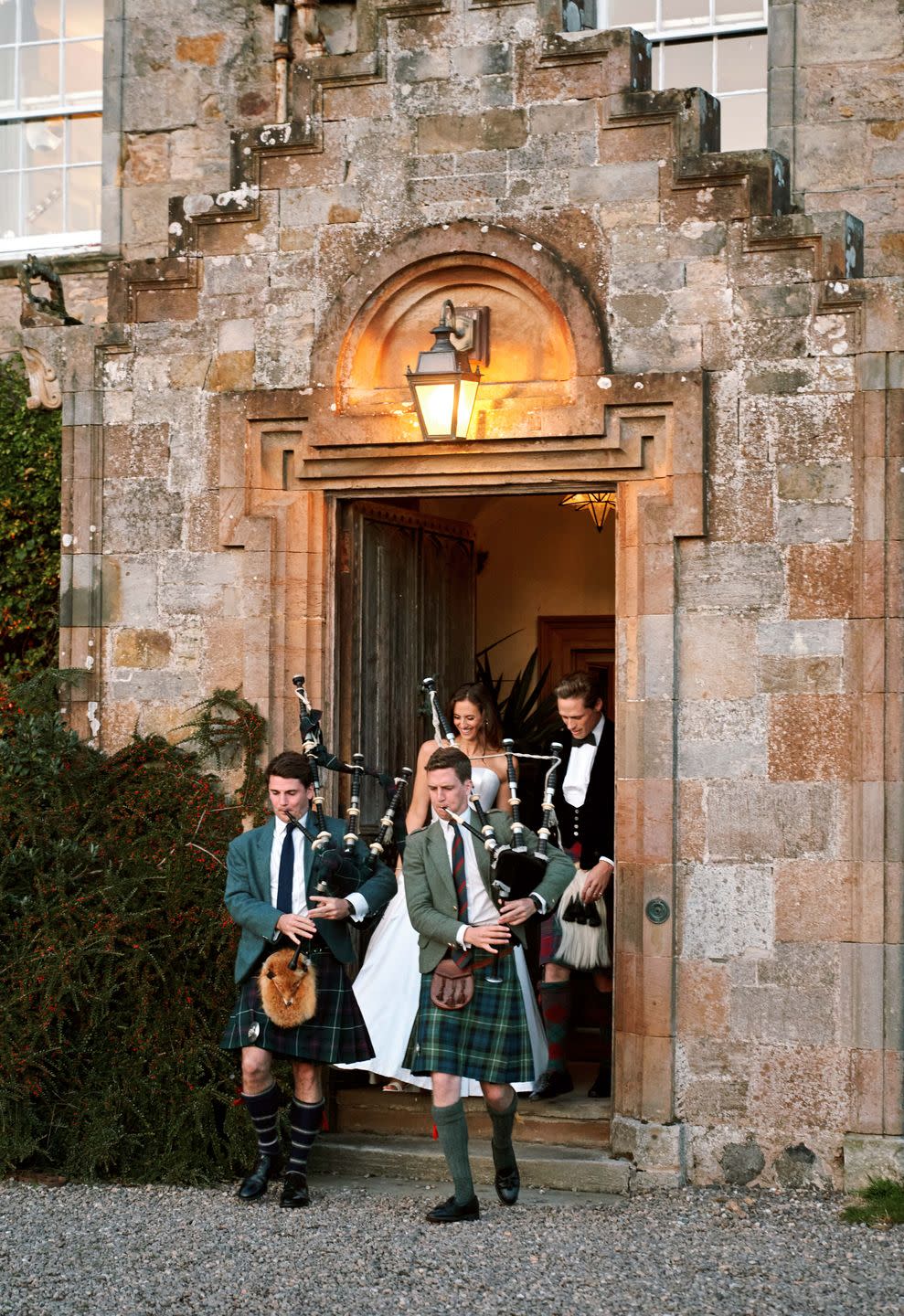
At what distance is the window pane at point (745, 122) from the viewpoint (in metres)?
9.72

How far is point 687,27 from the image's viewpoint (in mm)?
9938

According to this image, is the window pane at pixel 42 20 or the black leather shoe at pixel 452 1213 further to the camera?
the window pane at pixel 42 20

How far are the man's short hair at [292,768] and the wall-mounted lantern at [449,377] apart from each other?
1.64 metres

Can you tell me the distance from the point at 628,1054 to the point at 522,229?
3590 millimetres

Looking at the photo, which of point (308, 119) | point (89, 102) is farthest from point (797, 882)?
point (89, 102)

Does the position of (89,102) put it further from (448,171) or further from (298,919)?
(298,919)

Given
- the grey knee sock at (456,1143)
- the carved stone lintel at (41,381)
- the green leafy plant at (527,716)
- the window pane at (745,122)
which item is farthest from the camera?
the carved stone lintel at (41,381)

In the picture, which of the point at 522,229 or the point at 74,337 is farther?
the point at 74,337

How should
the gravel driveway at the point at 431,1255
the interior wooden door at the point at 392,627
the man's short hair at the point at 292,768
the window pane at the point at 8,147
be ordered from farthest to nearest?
1. the window pane at the point at 8,147
2. the interior wooden door at the point at 392,627
3. the man's short hair at the point at 292,768
4. the gravel driveway at the point at 431,1255

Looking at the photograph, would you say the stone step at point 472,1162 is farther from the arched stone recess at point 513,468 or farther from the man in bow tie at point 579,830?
the man in bow tie at point 579,830

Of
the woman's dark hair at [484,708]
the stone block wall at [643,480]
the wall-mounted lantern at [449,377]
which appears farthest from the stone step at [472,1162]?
the wall-mounted lantern at [449,377]

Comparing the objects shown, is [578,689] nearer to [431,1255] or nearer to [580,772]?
[580,772]

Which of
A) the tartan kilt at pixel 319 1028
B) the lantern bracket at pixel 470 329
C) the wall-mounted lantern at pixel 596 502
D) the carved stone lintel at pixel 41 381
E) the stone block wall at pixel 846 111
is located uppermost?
the stone block wall at pixel 846 111

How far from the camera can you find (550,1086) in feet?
25.8
